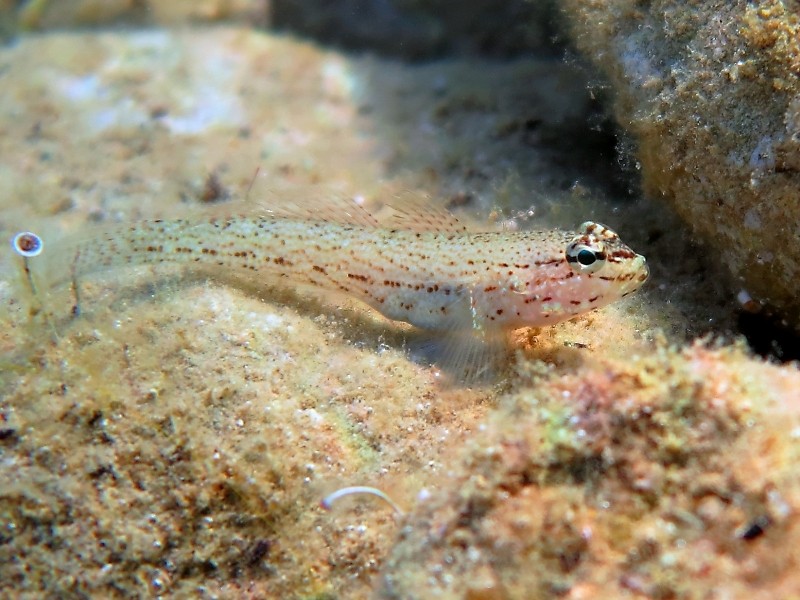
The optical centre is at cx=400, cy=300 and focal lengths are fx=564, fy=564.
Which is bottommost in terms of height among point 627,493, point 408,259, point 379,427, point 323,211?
point 379,427

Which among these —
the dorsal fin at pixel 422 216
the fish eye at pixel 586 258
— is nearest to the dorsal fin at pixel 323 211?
the dorsal fin at pixel 422 216

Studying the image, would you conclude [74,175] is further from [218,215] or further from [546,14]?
[546,14]

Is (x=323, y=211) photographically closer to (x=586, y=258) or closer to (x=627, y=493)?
(x=586, y=258)

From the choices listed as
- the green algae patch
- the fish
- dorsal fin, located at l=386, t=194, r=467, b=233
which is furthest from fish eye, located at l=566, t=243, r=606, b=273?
the green algae patch

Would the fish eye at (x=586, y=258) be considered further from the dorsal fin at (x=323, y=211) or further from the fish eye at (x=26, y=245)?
the fish eye at (x=26, y=245)

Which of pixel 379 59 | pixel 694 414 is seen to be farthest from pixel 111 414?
pixel 379 59

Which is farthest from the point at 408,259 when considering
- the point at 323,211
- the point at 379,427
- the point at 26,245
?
the point at 26,245

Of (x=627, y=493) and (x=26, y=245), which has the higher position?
(x=627, y=493)
